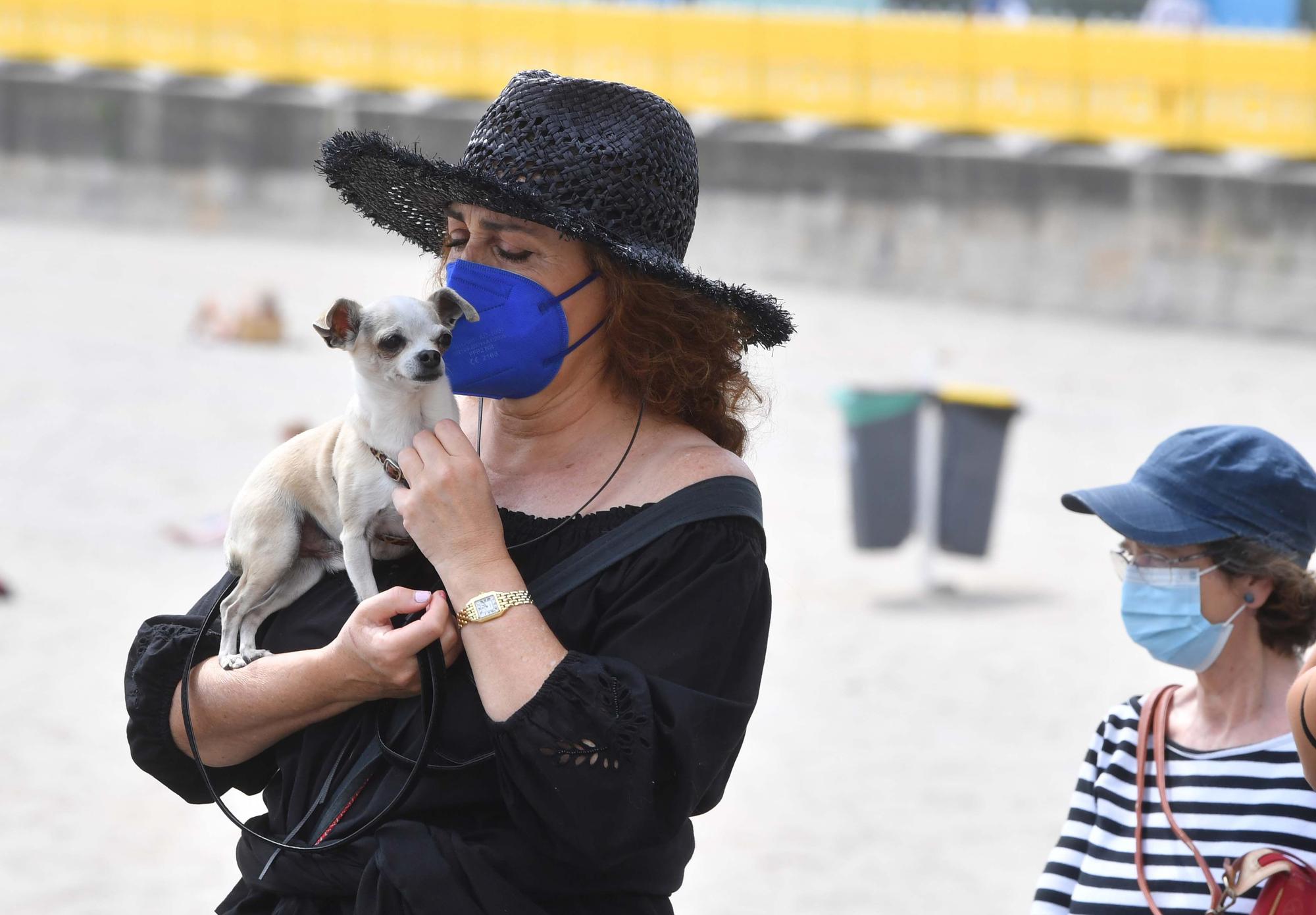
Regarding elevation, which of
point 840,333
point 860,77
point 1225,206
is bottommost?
point 840,333

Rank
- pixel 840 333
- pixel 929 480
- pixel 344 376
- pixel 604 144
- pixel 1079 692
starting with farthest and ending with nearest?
pixel 840 333, pixel 344 376, pixel 929 480, pixel 1079 692, pixel 604 144

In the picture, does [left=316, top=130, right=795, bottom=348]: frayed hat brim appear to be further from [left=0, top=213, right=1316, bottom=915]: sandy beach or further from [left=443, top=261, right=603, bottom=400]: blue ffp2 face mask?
[left=0, top=213, right=1316, bottom=915]: sandy beach

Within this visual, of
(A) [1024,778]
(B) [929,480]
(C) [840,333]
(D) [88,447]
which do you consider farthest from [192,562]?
(C) [840,333]

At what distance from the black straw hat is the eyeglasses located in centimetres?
113

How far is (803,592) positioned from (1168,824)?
18.5 feet

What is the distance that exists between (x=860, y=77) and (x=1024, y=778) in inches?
533

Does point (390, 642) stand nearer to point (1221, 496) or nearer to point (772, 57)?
point (1221, 496)

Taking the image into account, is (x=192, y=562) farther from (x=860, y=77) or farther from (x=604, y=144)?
(x=860, y=77)

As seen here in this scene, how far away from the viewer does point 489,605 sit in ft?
7.02

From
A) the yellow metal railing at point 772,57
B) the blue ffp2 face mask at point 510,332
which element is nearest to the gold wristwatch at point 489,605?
the blue ffp2 face mask at point 510,332

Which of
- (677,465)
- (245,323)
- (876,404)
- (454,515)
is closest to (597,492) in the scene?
(677,465)

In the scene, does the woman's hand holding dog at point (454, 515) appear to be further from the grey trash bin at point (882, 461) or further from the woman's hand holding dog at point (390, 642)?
the grey trash bin at point (882, 461)

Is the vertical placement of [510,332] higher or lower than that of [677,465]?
higher

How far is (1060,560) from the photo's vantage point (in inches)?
359
